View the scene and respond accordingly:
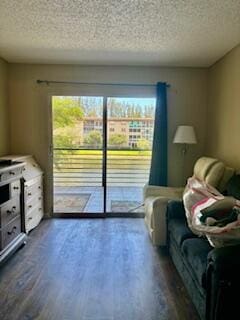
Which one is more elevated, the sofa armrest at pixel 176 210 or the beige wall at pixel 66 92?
the beige wall at pixel 66 92

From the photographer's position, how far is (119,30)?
3.00 meters

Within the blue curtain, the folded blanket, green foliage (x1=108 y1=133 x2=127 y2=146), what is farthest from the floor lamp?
the folded blanket

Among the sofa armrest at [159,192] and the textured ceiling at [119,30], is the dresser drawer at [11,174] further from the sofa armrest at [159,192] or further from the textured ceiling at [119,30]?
the sofa armrest at [159,192]

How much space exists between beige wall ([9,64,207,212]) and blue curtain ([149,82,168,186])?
0.51 ft

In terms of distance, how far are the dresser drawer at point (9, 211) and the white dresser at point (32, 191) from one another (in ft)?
0.75

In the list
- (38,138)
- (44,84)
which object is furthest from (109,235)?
(44,84)

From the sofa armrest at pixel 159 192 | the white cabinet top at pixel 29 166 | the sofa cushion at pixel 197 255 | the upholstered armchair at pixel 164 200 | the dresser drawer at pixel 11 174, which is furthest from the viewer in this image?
the sofa armrest at pixel 159 192

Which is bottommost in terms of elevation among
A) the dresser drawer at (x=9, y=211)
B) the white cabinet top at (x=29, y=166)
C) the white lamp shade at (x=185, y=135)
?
the dresser drawer at (x=9, y=211)

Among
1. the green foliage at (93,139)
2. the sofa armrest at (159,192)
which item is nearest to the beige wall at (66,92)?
the green foliage at (93,139)

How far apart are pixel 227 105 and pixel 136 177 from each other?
5.96ft

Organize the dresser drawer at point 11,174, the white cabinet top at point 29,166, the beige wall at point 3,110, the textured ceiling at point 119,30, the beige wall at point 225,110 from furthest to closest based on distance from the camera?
1. the beige wall at point 3,110
2. the white cabinet top at point 29,166
3. the beige wall at point 225,110
4. the dresser drawer at point 11,174
5. the textured ceiling at point 119,30

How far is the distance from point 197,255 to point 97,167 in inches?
111

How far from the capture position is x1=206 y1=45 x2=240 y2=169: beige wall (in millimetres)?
3520

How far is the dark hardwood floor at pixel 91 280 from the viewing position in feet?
7.03
